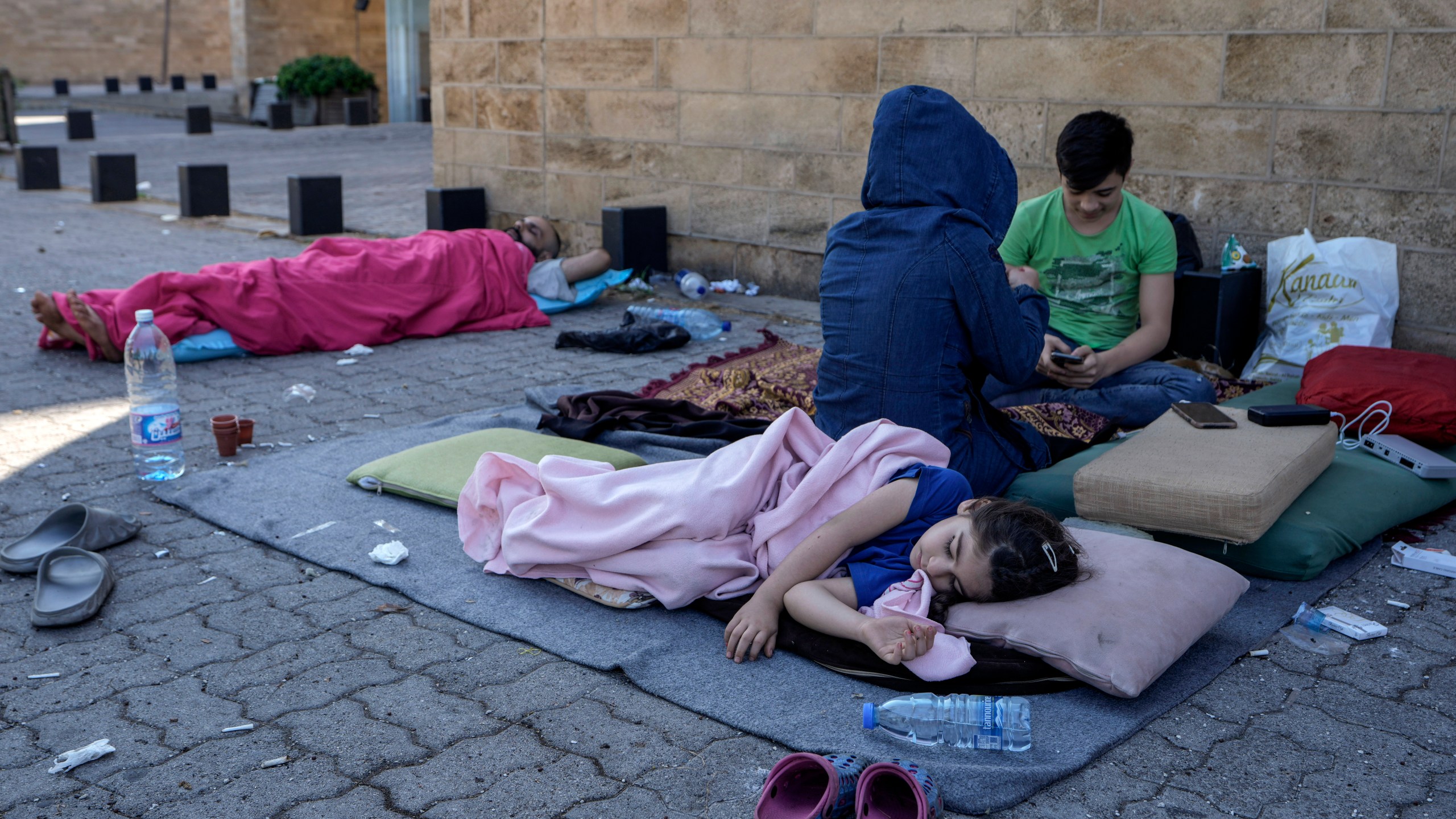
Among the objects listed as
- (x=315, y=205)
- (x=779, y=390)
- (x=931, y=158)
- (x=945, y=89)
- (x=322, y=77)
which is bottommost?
(x=779, y=390)

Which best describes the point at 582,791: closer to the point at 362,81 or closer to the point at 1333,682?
the point at 1333,682

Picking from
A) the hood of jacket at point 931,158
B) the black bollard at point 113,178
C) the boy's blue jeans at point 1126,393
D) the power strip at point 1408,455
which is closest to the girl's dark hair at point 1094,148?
the boy's blue jeans at point 1126,393

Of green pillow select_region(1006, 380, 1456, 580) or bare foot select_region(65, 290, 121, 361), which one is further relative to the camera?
bare foot select_region(65, 290, 121, 361)

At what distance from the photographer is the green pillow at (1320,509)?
3221mm

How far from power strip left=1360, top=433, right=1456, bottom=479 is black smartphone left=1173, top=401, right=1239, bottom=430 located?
1.79 feet

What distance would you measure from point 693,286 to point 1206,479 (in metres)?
4.69

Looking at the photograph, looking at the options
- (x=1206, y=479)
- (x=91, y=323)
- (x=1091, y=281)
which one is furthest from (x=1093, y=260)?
(x=91, y=323)

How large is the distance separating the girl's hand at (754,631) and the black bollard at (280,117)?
68.0ft

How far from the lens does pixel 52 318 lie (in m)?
5.53

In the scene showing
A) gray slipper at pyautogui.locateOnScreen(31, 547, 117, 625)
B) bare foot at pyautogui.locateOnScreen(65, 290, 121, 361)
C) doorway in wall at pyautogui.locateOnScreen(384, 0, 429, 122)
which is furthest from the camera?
doorway in wall at pyautogui.locateOnScreen(384, 0, 429, 122)

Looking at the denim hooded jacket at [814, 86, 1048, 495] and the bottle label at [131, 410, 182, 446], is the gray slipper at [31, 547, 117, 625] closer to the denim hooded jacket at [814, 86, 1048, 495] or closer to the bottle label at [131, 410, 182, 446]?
the bottle label at [131, 410, 182, 446]

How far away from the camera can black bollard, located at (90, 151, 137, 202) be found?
12.0 metres

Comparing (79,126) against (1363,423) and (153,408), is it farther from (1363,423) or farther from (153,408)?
(1363,423)

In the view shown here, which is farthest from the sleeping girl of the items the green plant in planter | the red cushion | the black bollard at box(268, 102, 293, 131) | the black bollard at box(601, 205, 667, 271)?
the green plant in planter
